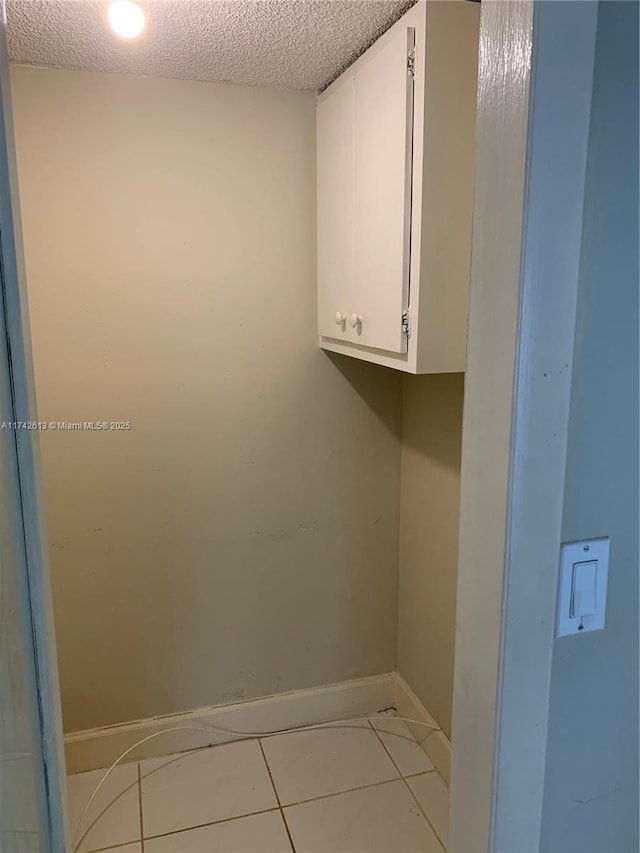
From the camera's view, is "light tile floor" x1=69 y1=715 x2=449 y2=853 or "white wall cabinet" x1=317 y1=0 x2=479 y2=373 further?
"light tile floor" x1=69 y1=715 x2=449 y2=853

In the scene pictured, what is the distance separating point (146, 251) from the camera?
1891 mm

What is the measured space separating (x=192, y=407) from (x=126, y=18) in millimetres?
1050

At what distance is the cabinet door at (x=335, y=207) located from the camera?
1742 mm

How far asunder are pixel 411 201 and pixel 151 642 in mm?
1615

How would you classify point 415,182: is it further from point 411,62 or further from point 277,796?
point 277,796

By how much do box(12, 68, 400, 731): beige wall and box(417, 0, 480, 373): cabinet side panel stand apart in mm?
617

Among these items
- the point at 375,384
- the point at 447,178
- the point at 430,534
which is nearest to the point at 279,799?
the point at 430,534

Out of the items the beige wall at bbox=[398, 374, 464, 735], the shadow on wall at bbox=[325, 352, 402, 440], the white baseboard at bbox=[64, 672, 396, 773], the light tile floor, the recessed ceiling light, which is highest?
the recessed ceiling light

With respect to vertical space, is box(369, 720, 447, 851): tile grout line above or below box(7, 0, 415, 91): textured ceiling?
below

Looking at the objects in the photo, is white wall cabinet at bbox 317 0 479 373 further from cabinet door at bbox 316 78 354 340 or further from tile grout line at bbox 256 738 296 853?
tile grout line at bbox 256 738 296 853

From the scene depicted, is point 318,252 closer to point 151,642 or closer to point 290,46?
point 290,46

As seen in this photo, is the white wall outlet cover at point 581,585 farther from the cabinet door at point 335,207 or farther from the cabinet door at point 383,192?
the cabinet door at point 335,207

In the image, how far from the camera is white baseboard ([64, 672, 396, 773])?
2.08m

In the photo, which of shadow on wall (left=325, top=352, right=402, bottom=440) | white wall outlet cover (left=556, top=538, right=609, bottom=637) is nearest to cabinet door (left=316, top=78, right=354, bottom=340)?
shadow on wall (left=325, top=352, right=402, bottom=440)
